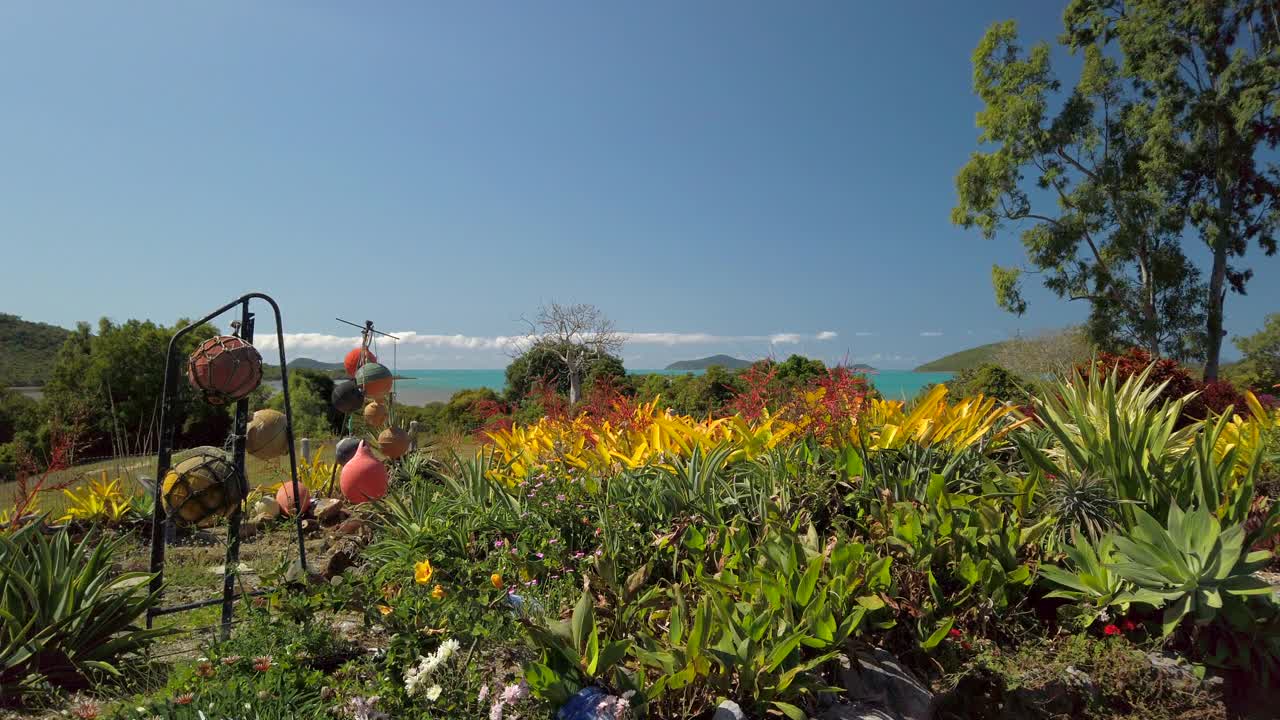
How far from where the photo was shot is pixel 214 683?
199 cm

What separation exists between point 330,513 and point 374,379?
125cm

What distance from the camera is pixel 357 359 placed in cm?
664

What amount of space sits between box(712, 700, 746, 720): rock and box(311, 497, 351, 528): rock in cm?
494

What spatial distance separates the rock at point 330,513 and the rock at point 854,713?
5023 millimetres

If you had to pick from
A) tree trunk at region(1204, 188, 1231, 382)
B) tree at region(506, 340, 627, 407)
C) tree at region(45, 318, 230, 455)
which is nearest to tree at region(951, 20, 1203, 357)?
tree trunk at region(1204, 188, 1231, 382)

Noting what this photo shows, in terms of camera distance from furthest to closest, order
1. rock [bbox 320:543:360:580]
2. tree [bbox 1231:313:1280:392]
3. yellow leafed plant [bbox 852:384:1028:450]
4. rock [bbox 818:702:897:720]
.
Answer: tree [bbox 1231:313:1280:392] → rock [bbox 320:543:360:580] → yellow leafed plant [bbox 852:384:1028:450] → rock [bbox 818:702:897:720]

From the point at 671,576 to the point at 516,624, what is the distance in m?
0.92

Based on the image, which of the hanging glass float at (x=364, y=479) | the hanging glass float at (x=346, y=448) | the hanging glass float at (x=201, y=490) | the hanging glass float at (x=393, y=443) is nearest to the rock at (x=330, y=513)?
the hanging glass float at (x=346, y=448)

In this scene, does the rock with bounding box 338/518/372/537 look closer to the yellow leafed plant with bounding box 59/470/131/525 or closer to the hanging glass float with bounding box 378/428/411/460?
the hanging glass float with bounding box 378/428/411/460

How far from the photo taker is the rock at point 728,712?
6.41 ft

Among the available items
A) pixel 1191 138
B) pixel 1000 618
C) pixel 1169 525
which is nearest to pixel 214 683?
pixel 1000 618

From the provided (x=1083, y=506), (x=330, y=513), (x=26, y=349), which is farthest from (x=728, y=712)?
(x=26, y=349)

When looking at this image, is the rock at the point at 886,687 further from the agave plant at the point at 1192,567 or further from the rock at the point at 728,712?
the agave plant at the point at 1192,567

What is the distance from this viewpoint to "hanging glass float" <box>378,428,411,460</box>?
619 centimetres
